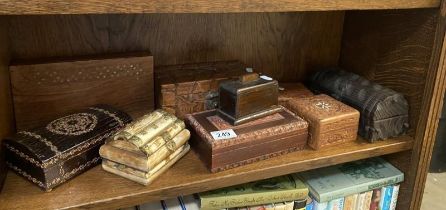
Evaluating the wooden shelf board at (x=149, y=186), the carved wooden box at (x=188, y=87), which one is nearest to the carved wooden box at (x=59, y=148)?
the wooden shelf board at (x=149, y=186)

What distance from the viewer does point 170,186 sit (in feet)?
2.51

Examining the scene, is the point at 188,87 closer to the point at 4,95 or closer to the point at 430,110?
the point at 4,95

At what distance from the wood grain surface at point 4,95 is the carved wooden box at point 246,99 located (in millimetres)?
431

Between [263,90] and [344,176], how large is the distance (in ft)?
1.22

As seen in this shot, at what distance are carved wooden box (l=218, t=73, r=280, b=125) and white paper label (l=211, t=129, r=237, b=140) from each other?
30mm

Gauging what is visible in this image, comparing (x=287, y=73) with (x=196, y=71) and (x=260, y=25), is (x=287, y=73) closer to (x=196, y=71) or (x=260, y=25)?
(x=260, y=25)

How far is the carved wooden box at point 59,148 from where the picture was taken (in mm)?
712

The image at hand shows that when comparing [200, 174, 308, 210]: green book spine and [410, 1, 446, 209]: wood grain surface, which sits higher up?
[410, 1, 446, 209]: wood grain surface

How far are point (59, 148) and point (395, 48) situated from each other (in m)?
0.82

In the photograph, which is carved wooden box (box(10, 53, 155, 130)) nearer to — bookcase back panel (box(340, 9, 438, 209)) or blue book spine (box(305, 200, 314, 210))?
blue book spine (box(305, 200, 314, 210))

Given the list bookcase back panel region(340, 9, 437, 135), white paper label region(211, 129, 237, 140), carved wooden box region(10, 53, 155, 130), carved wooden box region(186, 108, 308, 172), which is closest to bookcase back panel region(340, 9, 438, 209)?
bookcase back panel region(340, 9, 437, 135)

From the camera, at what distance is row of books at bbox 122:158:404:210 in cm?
90

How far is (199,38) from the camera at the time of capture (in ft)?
3.47

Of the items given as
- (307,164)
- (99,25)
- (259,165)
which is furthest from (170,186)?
(99,25)
